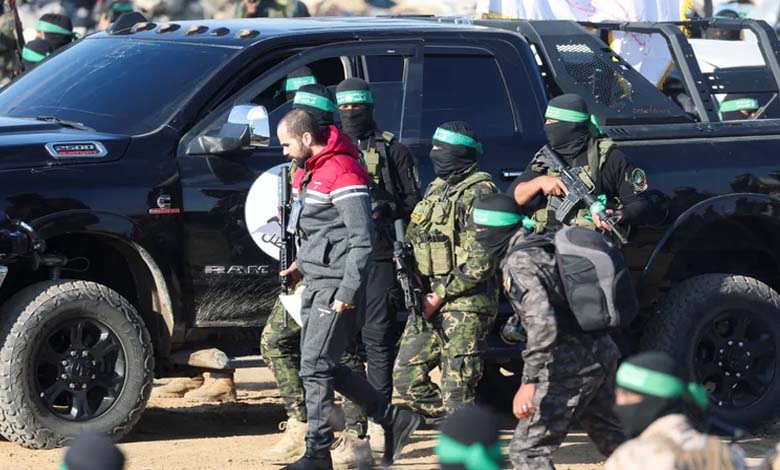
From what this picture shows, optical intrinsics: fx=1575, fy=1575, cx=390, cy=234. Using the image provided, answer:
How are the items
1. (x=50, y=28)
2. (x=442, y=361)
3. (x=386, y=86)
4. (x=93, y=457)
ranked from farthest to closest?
(x=50, y=28), (x=386, y=86), (x=442, y=361), (x=93, y=457)

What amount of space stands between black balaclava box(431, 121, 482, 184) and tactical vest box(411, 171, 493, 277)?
0.05 metres

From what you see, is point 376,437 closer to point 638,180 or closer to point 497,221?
point 497,221

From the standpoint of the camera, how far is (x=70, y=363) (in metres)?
7.41

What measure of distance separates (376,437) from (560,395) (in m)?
1.64

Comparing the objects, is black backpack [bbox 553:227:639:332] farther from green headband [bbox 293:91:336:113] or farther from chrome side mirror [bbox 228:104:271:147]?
chrome side mirror [bbox 228:104:271:147]

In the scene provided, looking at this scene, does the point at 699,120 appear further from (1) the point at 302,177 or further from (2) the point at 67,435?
(2) the point at 67,435

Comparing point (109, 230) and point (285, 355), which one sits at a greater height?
point (109, 230)

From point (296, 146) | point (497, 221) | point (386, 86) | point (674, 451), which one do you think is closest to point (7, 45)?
point (386, 86)

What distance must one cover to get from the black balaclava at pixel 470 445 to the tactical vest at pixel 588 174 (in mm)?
2974

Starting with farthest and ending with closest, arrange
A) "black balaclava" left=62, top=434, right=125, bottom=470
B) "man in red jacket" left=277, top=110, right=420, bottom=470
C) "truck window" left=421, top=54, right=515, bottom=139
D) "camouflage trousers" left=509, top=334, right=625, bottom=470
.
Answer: "truck window" left=421, top=54, right=515, bottom=139 < "man in red jacket" left=277, top=110, right=420, bottom=470 < "camouflage trousers" left=509, top=334, right=625, bottom=470 < "black balaclava" left=62, top=434, right=125, bottom=470

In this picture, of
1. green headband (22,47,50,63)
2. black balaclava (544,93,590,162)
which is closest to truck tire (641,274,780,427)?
black balaclava (544,93,590,162)

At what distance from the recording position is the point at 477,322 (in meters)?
7.34

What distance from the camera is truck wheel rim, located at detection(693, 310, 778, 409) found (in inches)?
329

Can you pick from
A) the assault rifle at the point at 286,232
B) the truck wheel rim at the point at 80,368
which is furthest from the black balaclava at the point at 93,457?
the truck wheel rim at the point at 80,368
